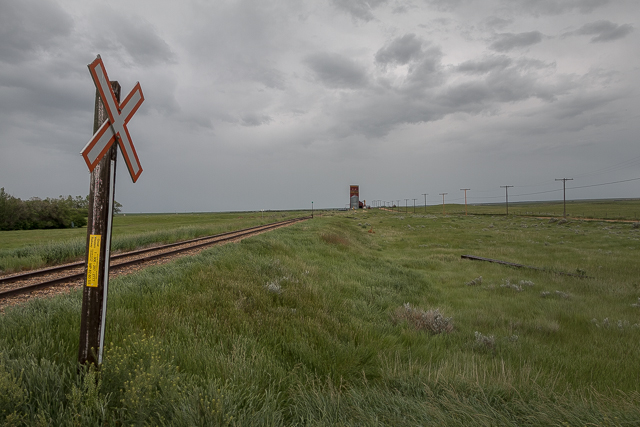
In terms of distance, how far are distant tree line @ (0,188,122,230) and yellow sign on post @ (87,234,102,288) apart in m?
72.0

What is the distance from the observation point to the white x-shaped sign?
2592mm

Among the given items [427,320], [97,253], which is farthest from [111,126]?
[427,320]

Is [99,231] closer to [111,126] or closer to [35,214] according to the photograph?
[111,126]

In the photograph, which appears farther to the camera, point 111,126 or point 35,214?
point 35,214

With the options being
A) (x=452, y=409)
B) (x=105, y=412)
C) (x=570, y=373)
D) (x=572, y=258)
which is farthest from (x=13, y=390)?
(x=572, y=258)

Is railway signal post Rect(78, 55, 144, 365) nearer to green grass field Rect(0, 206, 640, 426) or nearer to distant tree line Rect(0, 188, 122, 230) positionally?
green grass field Rect(0, 206, 640, 426)

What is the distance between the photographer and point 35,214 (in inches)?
2224

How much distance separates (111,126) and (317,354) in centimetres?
381

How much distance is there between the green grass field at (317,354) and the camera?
2.64 meters

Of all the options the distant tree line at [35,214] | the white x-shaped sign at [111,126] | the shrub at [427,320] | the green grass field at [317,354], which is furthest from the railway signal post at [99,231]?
the distant tree line at [35,214]

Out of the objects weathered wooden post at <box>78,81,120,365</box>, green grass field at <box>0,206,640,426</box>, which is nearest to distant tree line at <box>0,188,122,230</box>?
green grass field at <box>0,206,640,426</box>

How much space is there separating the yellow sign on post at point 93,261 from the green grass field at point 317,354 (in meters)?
0.87

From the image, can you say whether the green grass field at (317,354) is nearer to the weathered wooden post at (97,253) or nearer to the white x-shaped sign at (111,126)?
the weathered wooden post at (97,253)

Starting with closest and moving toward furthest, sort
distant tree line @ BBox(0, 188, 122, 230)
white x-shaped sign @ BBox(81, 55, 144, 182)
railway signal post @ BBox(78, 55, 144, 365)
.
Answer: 1. white x-shaped sign @ BBox(81, 55, 144, 182)
2. railway signal post @ BBox(78, 55, 144, 365)
3. distant tree line @ BBox(0, 188, 122, 230)
